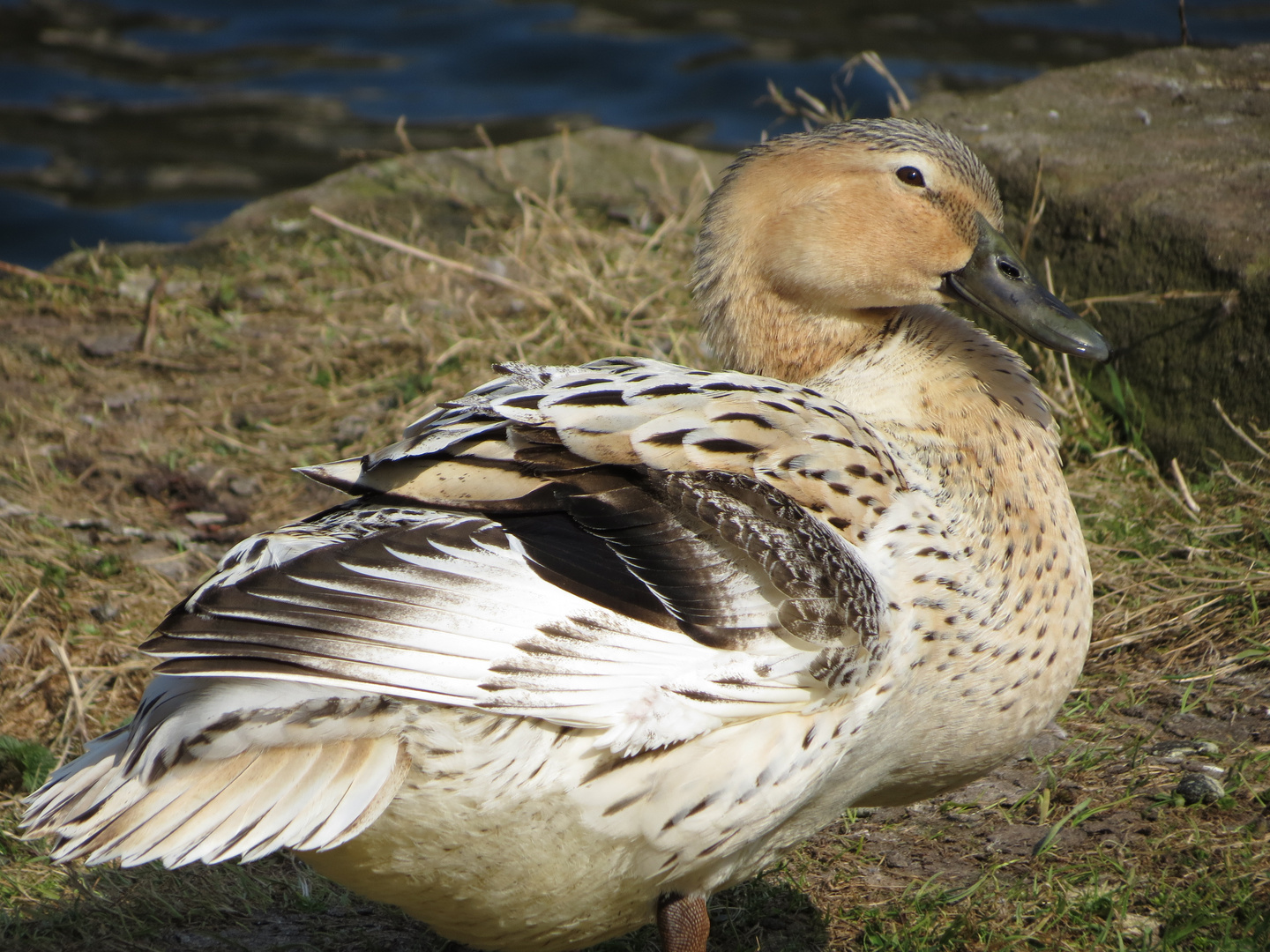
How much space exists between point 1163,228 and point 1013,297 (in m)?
1.53

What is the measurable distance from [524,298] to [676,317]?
31.0 inches

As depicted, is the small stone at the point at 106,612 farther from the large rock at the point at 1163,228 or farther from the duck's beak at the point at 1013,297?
the large rock at the point at 1163,228

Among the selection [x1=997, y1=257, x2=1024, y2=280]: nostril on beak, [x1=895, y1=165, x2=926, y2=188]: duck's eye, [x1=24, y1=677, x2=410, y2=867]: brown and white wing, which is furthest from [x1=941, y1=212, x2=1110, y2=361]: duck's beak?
[x1=24, y1=677, x2=410, y2=867]: brown and white wing

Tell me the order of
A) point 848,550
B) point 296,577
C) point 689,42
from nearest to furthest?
1. point 296,577
2. point 848,550
3. point 689,42

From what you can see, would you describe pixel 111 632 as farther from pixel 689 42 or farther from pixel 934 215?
pixel 689 42

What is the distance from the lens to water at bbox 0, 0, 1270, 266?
35.8ft

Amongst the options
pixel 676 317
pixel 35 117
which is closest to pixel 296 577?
pixel 676 317

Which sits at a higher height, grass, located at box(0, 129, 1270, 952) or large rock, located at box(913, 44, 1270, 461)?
large rock, located at box(913, 44, 1270, 461)

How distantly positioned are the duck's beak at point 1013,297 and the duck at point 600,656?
0.30 m

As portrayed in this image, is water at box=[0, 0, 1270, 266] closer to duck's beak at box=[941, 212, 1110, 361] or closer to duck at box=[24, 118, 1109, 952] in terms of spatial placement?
duck's beak at box=[941, 212, 1110, 361]

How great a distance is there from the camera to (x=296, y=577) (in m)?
2.42

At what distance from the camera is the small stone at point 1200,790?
3.28 m

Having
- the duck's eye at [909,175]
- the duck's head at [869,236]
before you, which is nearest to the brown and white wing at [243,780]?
the duck's head at [869,236]

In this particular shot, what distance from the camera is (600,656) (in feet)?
8.11
